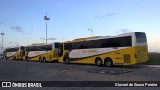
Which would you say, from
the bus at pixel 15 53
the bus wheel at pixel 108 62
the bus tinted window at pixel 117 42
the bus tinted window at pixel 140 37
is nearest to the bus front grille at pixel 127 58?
the bus tinted window at pixel 117 42

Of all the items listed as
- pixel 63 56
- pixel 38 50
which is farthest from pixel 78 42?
pixel 38 50

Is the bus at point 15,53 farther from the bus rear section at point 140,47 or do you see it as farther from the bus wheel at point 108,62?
the bus rear section at point 140,47

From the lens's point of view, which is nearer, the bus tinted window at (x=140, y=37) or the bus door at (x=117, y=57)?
the bus tinted window at (x=140, y=37)

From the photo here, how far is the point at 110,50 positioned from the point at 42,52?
18.1 m

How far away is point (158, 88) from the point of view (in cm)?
1229

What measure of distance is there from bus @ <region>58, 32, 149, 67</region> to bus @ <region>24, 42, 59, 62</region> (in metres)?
4.53

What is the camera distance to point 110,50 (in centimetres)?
2714

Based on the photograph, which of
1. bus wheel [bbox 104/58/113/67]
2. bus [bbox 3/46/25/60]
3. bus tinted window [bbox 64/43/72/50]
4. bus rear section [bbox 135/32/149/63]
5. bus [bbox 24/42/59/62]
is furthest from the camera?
bus [bbox 3/46/25/60]

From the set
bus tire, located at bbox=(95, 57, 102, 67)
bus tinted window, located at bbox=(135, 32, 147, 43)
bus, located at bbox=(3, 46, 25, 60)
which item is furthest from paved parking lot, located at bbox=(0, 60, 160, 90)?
bus, located at bbox=(3, 46, 25, 60)

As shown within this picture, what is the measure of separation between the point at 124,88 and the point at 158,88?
162 cm

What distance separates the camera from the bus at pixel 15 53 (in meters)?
53.3

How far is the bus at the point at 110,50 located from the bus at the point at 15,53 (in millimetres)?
20895

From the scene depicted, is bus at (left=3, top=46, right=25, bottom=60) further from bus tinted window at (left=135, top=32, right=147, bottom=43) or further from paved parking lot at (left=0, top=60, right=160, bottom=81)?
bus tinted window at (left=135, top=32, right=147, bottom=43)

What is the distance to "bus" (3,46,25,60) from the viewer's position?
175 ft
